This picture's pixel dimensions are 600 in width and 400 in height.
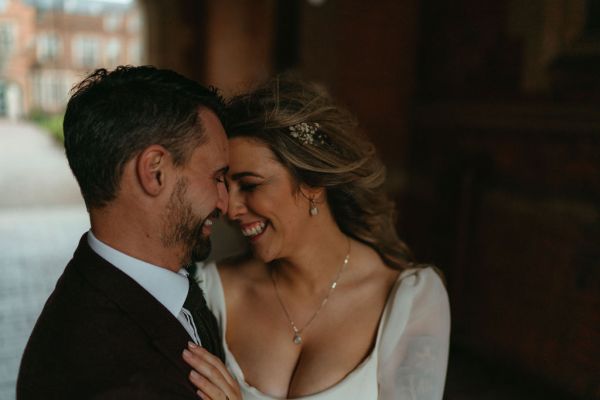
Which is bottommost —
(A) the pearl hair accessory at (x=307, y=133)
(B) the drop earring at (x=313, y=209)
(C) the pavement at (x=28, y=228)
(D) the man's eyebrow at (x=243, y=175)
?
(C) the pavement at (x=28, y=228)

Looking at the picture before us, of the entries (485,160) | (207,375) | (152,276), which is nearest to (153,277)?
(152,276)

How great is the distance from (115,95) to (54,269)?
4.83 m

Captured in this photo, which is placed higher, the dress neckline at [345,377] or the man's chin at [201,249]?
the man's chin at [201,249]

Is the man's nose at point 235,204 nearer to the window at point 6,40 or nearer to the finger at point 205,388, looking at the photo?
the finger at point 205,388

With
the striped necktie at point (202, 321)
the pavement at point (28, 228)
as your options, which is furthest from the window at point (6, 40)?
the striped necktie at point (202, 321)

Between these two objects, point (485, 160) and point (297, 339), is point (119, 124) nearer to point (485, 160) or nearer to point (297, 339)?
point (297, 339)

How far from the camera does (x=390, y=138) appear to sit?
4.47 m

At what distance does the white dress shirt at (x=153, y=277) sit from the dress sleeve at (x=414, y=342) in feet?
2.08

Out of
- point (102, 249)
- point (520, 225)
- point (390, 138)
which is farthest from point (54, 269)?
point (102, 249)

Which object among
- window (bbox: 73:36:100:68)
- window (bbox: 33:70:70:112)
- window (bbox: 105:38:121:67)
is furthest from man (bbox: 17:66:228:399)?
window (bbox: 105:38:121:67)

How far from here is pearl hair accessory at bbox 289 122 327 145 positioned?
5.22 ft

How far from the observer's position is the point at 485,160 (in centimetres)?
390

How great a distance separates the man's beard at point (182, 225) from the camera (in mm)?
1108

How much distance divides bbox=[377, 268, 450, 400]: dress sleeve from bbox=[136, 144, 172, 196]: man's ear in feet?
2.63
